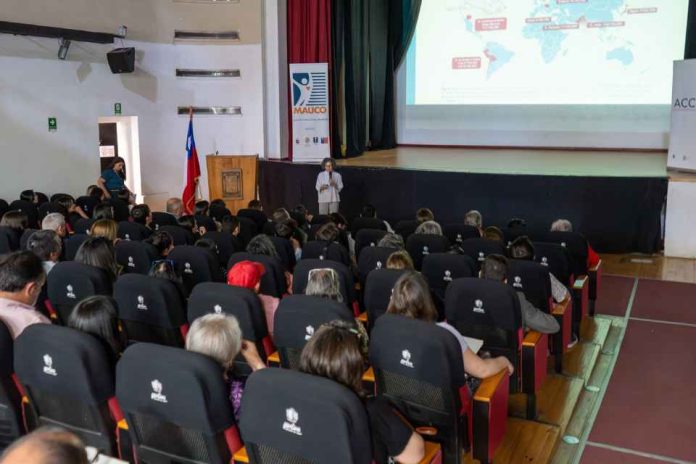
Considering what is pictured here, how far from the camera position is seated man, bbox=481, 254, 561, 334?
4156 millimetres

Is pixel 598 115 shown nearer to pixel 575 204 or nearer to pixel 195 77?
pixel 575 204

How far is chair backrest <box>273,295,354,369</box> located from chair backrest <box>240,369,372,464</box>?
0.96 m

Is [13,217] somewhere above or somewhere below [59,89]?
below

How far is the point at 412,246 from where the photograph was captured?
594 centimetres

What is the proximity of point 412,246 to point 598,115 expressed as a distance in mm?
7984

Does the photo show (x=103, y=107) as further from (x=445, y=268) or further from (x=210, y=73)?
(x=445, y=268)

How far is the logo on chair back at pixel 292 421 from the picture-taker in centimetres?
224

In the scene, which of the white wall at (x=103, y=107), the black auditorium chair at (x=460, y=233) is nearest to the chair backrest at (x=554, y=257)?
→ the black auditorium chair at (x=460, y=233)

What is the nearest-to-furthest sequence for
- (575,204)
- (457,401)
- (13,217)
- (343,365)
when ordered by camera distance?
(343,365) → (457,401) → (13,217) → (575,204)

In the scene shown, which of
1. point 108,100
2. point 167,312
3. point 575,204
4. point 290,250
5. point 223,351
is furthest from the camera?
point 108,100

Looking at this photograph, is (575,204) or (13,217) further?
(575,204)

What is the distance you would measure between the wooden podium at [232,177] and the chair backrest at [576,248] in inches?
282

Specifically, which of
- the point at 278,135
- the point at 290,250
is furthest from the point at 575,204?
the point at 278,135

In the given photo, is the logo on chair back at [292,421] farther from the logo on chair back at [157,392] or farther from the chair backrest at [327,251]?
the chair backrest at [327,251]
